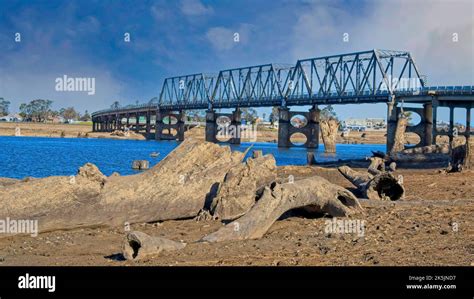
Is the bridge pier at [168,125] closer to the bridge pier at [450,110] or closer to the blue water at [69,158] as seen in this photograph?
the blue water at [69,158]

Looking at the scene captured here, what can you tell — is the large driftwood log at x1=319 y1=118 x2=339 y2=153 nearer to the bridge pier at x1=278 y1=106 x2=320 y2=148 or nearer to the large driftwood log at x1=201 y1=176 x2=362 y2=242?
the bridge pier at x1=278 y1=106 x2=320 y2=148

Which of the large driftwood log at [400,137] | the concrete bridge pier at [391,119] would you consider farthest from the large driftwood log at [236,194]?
the concrete bridge pier at [391,119]

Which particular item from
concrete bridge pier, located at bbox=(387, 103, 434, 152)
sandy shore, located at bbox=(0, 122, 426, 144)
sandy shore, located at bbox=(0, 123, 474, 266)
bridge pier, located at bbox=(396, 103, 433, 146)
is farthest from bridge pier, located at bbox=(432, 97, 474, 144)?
sandy shore, located at bbox=(0, 122, 426, 144)

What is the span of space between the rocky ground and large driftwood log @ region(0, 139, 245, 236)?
0.84 ft

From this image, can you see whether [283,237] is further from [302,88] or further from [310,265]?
[302,88]

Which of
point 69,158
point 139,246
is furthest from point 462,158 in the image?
point 69,158

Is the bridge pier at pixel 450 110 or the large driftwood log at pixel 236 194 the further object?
the bridge pier at pixel 450 110

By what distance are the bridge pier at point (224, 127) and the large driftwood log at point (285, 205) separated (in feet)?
395

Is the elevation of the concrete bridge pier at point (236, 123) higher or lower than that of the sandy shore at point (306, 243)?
higher

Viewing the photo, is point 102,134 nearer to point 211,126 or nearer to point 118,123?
point 118,123

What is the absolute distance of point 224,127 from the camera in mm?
143125

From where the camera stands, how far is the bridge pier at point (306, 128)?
11331 centimetres

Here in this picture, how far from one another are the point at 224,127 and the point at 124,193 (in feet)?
429
